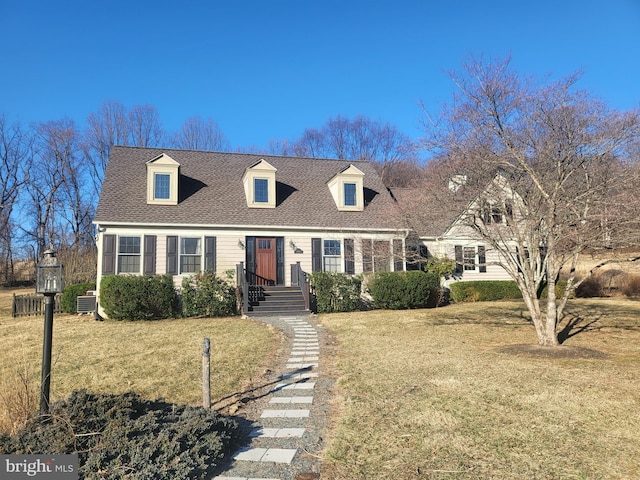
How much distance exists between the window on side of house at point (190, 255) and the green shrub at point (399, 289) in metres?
6.66

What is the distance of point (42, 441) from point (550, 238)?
8.55 meters

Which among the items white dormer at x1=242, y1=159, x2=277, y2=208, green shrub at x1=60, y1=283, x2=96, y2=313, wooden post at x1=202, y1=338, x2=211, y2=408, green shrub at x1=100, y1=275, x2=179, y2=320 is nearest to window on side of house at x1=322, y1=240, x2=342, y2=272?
white dormer at x1=242, y1=159, x2=277, y2=208

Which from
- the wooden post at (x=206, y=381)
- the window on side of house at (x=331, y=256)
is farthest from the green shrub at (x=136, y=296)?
the wooden post at (x=206, y=381)

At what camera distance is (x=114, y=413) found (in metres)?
4.02

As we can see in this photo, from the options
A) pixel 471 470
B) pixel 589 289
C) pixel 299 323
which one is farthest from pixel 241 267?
pixel 589 289

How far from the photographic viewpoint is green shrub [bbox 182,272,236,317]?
47.9 ft

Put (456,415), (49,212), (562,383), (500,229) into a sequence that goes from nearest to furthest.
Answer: (456,415) → (562,383) → (500,229) → (49,212)

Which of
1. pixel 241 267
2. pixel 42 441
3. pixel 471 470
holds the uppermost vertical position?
pixel 241 267

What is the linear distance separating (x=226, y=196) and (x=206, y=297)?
187 inches

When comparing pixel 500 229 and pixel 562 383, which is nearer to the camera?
pixel 562 383

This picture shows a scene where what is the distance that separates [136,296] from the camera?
13.8 metres

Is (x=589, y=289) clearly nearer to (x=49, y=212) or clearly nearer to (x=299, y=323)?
(x=299, y=323)

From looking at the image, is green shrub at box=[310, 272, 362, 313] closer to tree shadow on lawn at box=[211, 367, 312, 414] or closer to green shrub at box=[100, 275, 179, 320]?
green shrub at box=[100, 275, 179, 320]

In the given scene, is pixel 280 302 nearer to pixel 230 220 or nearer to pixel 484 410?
pixel 230 220
